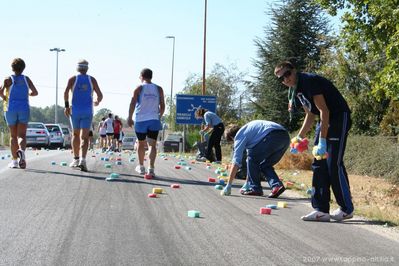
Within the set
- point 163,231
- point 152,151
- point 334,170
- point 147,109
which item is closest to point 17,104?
point 147,109

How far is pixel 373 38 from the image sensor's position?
502 inches

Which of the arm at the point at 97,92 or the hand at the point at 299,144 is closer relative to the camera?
the hand at the point at 299,144

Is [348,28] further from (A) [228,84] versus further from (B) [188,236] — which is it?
(A) [228,84]

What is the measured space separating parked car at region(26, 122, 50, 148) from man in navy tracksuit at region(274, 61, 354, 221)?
26307mm

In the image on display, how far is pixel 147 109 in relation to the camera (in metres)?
→ 10.7

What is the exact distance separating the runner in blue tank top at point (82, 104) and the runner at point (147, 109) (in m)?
0.85

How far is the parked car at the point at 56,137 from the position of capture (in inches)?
1374

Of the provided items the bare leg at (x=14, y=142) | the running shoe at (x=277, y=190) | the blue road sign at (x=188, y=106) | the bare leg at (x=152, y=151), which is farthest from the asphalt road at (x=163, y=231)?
the blue road sign at (x=188, y=106)

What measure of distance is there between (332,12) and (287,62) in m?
7.41

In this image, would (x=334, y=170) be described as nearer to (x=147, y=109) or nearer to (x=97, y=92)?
(x=147, y=109)

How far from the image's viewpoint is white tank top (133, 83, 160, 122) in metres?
10.7

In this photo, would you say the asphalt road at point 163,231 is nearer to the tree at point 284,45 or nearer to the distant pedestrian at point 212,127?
the distant pedestrian at point 212,127

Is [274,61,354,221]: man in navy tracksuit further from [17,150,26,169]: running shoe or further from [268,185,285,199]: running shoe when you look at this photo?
[17,150,26,169]: running shoe

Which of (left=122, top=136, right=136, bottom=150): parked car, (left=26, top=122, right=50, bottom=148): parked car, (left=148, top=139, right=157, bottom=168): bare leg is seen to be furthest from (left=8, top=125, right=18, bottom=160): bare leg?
(left=122, top=136, right=136, bottom=150): parked car
